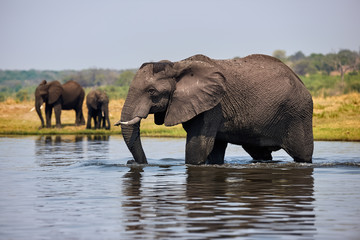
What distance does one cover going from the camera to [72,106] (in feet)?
115

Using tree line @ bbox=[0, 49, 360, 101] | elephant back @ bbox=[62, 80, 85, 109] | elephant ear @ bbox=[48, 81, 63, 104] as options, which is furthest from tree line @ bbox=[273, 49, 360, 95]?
elephant ear @ bbox=[48, 81, 63, 104]

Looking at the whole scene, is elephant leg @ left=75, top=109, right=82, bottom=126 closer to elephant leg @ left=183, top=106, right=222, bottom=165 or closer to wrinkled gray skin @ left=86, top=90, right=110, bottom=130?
wrinkled gray skin @ left=86, top=90, right=110, bottom=130

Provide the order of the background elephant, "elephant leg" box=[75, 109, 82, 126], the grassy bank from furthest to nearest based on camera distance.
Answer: "elephant leg" box=[75, 109, 82, 126] < the background elephant < the grassy bank

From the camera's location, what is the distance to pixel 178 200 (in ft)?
30.3

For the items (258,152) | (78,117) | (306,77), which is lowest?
(258,152)

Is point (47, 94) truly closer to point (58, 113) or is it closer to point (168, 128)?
point (58, 113)

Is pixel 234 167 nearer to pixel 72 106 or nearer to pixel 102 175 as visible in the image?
pixel 102 175

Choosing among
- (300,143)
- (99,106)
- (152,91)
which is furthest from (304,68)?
(152,91)

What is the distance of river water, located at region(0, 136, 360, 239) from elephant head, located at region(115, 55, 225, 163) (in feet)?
3.00

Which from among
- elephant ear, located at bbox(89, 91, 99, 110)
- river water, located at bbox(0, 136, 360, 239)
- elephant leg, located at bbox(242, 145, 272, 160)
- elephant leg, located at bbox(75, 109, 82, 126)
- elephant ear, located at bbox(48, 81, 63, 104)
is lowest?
river water, located at bbox(0, 136, 360, 239)

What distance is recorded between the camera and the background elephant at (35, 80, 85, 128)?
33.1 meters

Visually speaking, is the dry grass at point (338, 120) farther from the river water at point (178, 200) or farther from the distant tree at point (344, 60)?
the distant tree at point (344, 60)

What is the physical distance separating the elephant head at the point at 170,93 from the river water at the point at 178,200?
915 millimetres

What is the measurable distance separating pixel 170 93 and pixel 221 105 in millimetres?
1000
